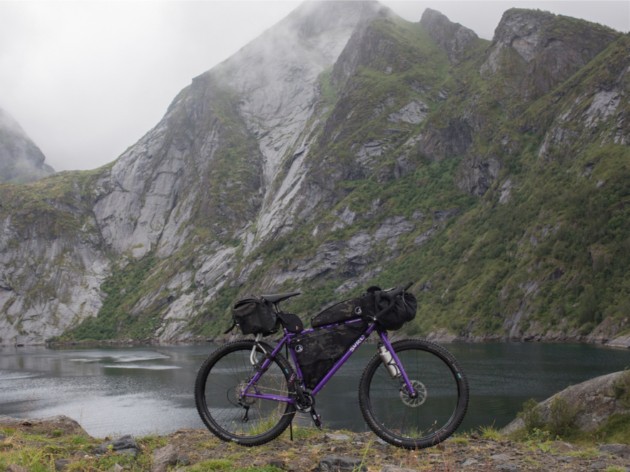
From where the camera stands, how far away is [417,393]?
7.36 m

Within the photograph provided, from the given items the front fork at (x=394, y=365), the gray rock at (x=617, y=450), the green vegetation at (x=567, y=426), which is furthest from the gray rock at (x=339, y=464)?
the green vegetation at (x=567, y=426)

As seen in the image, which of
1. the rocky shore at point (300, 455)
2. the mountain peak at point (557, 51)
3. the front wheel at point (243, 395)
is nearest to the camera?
the rocky shore at point (300, 455)

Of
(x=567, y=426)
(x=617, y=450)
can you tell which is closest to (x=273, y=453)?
(x=617, y=450)

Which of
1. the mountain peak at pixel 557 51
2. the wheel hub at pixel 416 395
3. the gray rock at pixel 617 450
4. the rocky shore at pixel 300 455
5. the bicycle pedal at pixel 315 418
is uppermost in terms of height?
the mountain peak at pixel 557 51

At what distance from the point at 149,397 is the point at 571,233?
98142mm

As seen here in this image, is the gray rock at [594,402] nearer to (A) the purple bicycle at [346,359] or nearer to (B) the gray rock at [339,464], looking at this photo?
(A) the purple bicycle at [346,359]

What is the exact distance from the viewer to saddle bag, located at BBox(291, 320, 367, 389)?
752cm

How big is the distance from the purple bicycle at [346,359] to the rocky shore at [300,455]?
1.19 ft

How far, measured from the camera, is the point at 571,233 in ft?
405

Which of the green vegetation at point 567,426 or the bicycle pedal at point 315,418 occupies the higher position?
the bicycle pedal at point 315,418

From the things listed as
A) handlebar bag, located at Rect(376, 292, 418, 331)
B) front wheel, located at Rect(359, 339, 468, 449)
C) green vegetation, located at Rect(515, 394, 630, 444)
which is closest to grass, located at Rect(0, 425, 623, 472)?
front wheel, located at Rect(359, 339, 468, 449)

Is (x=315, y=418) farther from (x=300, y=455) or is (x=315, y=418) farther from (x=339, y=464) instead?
(x=339, y=464)

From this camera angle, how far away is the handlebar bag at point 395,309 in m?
7.29

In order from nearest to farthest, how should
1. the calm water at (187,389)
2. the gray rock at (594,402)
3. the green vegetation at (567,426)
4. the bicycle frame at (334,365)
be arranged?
1. the bicycle frame at (334,365)
2. the green vegetation at (567,426)
3. the gray rock at (594,402)
4. the calm water at (187,389)
